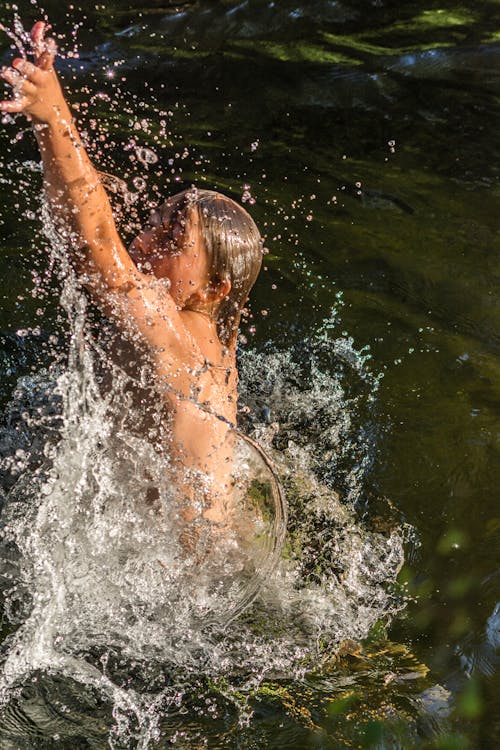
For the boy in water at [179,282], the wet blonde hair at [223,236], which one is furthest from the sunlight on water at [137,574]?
the wet blonde hair at [223,236]

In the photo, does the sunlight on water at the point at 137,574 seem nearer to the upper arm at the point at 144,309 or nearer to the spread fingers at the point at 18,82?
the upper arm at the point at 144,309

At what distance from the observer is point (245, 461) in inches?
123

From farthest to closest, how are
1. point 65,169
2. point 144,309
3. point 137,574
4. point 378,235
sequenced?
point 378,235
point 137,574
point 144,309
point 65,169

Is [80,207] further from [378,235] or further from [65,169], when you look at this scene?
[378,235]

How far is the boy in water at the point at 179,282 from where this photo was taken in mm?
2406

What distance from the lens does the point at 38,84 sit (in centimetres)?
224

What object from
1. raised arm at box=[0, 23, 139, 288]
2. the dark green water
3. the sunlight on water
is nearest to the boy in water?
raised arm at box=[0, 23, 139, 288]

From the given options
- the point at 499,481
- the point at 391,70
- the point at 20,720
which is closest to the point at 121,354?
the point at 20,720

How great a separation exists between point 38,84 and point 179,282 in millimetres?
993

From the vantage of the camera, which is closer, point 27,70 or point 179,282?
point 27,70

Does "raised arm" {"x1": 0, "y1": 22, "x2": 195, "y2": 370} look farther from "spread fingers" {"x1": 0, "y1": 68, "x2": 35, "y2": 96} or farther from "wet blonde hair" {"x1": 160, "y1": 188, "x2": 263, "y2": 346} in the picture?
"wet blonde hair" {"x1": 160, "y1": 188, "x2": 263, "y2": 346}

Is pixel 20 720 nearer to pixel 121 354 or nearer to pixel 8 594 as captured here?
pixel 8 594

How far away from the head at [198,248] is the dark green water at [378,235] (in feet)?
3.60

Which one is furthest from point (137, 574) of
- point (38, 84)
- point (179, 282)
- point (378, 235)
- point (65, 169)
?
point (378, 235)
